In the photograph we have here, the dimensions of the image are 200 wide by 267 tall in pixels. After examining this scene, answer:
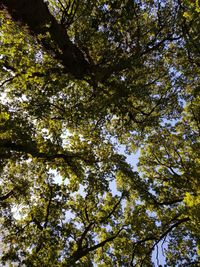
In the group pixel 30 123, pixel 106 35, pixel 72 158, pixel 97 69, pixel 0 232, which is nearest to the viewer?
pixel 106 35

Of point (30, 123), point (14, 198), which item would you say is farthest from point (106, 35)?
point (14, 198)

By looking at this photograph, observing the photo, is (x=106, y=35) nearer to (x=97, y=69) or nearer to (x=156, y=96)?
(x=97, y=69)

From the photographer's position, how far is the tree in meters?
14.5

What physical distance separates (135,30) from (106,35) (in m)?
3.51

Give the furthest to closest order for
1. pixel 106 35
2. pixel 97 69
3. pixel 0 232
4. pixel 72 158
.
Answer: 1. pixel 0 232
2. pixel 72 158
3. pixel 97 69
4. pixel 106 35

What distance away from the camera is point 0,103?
15.0 meters

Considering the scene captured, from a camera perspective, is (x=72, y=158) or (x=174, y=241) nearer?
(x=72, y=158)

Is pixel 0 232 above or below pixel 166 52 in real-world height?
below

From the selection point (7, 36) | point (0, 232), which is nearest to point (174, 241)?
point (0, 232)

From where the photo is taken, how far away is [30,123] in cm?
1497

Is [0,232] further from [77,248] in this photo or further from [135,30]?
[135,30]

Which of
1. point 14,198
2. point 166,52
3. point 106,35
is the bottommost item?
point 14,198

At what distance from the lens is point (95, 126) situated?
19.2m

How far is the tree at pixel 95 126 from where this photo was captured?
14.5m
